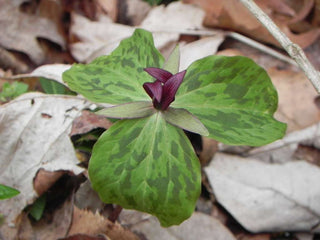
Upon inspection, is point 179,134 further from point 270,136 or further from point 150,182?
point 270,136

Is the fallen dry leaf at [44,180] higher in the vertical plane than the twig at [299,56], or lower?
lower

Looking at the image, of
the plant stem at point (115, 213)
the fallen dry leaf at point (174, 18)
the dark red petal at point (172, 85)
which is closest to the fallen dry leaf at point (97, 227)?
the plant stem at point (115, 213)

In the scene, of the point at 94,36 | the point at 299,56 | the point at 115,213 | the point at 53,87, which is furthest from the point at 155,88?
the point at 94,36

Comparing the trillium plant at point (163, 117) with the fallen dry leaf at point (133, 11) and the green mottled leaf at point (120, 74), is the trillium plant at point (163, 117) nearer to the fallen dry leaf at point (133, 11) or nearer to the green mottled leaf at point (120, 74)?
the green mottled leaf at point (120, 74)

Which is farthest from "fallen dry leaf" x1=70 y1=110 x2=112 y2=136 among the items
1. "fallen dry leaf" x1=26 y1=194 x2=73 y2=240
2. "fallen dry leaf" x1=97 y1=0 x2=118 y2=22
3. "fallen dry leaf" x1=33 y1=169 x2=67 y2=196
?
"fallen dry leaf" x1=97 y1=0 x2=118 y2=22

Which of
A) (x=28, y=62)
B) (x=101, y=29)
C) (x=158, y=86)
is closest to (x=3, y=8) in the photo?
(x=28, y=62)

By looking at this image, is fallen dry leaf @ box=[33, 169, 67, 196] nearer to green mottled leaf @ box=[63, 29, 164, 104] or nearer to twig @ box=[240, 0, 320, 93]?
green mottled leaf @ box=[63, 29, 164, 104]
